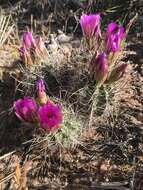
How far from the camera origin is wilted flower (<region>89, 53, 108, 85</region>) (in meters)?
2.33

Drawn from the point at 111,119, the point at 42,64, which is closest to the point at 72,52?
the point at 42,64

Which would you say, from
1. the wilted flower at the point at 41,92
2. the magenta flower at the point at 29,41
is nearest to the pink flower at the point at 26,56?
the magenta flower at the point at 29,41

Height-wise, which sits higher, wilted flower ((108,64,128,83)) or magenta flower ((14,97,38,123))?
wilted flower ((108,64,128,83))

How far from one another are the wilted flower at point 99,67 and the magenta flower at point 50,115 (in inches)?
10.4

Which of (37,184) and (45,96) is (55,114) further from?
(37,184)

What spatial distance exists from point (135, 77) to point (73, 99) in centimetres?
46

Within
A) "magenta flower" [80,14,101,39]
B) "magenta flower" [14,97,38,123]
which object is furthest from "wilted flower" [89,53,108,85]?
"magenta flower" [14,97,38,123]

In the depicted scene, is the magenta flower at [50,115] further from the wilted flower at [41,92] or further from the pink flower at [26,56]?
the pink flower at [26,56]

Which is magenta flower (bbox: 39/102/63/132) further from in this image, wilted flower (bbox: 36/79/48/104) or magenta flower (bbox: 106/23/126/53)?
magenta flower (bbox: 106/23/126/53)

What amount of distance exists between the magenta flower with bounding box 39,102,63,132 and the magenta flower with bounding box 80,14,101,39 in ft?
1.64

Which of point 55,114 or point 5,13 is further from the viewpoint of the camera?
point 5,13

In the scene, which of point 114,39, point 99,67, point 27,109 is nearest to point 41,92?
point 27,109

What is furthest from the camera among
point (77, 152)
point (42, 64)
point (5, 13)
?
point (5, 13)

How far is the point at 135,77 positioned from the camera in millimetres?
2771
